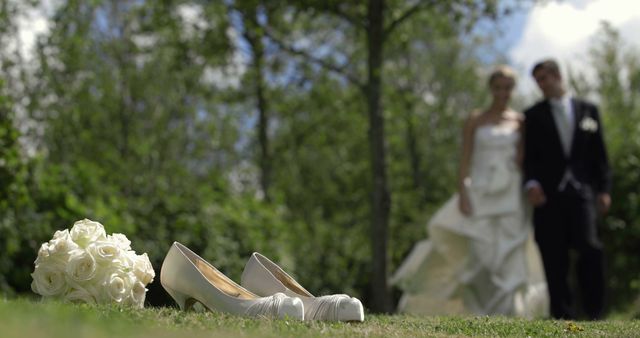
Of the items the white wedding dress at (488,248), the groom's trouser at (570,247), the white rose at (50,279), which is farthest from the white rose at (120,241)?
the white wedding dress at (488,248)

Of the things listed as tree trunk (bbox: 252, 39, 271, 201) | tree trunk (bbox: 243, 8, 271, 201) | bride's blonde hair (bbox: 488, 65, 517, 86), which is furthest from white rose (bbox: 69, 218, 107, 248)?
tree trunk (bbox: 252, 39, 271, 201)

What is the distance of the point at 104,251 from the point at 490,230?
6.50m

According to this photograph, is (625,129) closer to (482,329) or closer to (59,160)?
(59,160)

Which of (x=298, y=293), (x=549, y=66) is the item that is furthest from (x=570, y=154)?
(x=298, y=293)

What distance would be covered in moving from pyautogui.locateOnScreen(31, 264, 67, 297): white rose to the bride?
6391 millimetres

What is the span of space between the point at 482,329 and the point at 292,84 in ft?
53.1

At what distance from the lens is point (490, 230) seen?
35.6 feet

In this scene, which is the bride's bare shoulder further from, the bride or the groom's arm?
the groom's arm

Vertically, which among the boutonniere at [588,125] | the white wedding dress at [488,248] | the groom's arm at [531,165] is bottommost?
the white wedding dress at [488,248]

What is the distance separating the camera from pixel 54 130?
22.1 m

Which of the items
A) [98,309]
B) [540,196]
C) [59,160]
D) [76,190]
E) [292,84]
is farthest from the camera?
[59,160]

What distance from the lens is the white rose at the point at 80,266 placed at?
504 cm

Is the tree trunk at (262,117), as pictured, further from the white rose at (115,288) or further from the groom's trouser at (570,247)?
the white rose at (115,288)

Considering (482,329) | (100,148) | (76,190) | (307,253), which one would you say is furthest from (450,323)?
(100,148)
